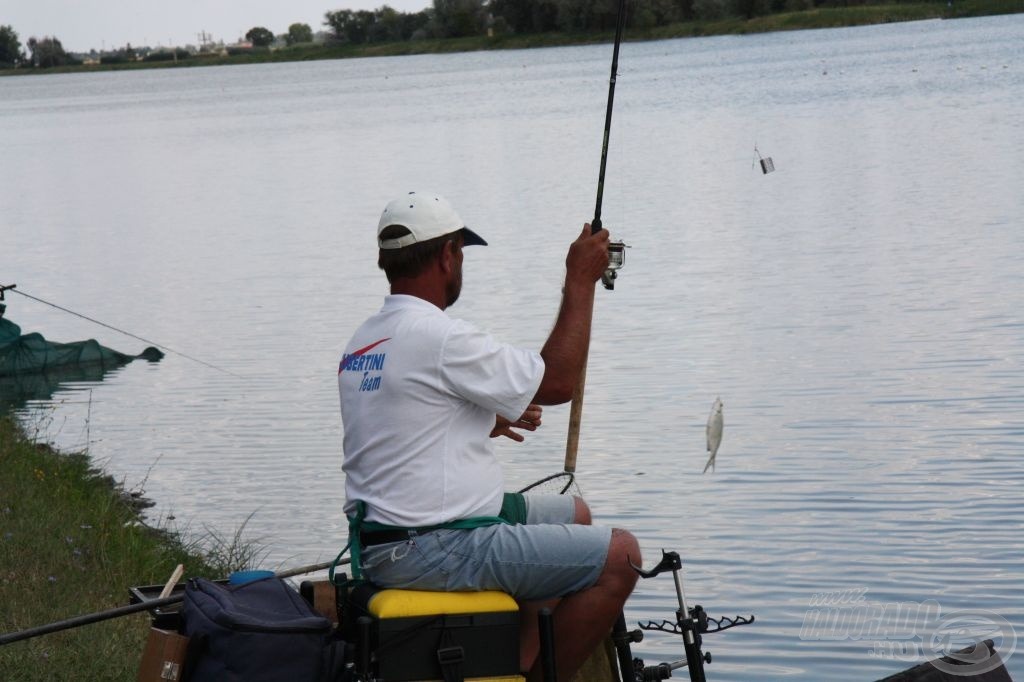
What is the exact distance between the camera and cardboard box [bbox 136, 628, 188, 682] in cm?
328

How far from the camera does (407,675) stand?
10.8 feet

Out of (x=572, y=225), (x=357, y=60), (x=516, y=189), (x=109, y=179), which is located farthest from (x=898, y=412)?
(x=357, y=60)

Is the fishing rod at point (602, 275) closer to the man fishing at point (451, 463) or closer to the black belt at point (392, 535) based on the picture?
the man fishing at point (451, 463)

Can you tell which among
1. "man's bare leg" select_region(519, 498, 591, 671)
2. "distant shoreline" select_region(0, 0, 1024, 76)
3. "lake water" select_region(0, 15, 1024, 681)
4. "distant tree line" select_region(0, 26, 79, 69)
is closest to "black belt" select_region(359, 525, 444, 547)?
"man's bare leg" select_region(519, 498, 591, 671)

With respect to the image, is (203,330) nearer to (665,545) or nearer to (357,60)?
(665,545)

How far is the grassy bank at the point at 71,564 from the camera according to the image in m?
4.39

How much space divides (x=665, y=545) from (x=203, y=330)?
→ 729 cm

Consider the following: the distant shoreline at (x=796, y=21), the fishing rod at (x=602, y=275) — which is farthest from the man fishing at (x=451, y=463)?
the distant shoreline at (x=796, y=21)

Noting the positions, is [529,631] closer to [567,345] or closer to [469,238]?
[567,345]

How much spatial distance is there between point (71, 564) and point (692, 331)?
620cm

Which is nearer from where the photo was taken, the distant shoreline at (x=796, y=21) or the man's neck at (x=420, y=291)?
the man's neck at (x=420, y=291)

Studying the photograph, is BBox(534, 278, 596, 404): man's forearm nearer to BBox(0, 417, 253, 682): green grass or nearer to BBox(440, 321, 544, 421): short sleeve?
BBox(440, 321, 544, 421): short sleeve

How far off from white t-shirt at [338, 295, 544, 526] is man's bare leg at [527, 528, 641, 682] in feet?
0.93

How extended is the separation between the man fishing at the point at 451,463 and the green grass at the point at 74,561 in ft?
4.38
